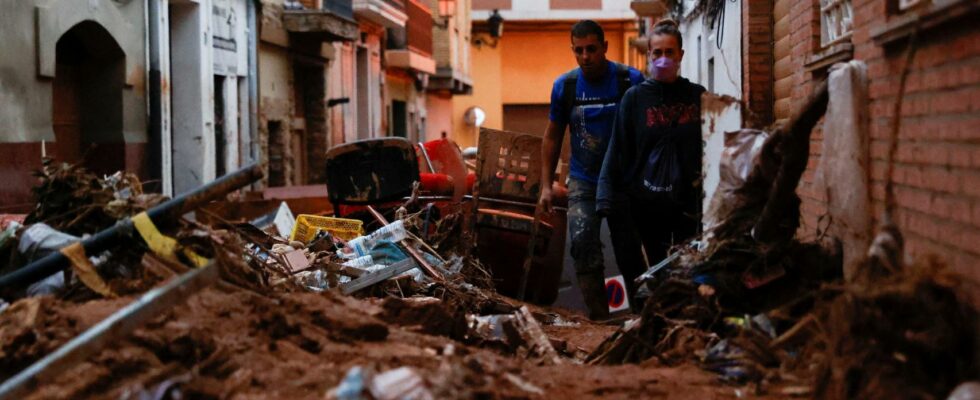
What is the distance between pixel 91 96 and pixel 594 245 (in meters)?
10.3

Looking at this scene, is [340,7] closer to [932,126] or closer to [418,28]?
[418,28]

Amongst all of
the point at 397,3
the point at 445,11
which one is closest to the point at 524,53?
the point at 445,11

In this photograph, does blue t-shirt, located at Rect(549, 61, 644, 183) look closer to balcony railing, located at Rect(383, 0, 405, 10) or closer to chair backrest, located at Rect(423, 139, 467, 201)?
chair backrest, located at Rect(423, 139, 467, 201)

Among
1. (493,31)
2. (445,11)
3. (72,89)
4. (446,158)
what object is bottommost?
(446,158)

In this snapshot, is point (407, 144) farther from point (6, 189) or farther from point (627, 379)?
point (627, 379)

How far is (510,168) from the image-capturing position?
991cm

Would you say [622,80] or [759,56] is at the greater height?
[759,56]

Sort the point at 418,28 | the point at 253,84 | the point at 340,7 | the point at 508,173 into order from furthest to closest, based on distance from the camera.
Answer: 1. the point at 418,28
2. the point at 340,7
3. the point at 253,84
4. the point at 508,173

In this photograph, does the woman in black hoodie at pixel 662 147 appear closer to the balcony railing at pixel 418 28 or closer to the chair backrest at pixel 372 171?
the chair backrest at pixel 372 171

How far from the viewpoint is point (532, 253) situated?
31.2 feet

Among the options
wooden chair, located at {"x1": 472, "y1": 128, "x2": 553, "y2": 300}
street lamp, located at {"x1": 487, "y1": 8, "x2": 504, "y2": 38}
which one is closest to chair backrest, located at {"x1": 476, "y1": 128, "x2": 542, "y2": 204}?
wooden chair, located at {"x1": 472, "y1": 128, "x2": 553, "y2": 300}

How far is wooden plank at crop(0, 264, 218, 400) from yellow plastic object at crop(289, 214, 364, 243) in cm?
503

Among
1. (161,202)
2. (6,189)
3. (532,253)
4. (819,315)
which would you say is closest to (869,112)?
(819,315)

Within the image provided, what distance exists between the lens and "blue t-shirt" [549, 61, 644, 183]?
8211 millimetres
